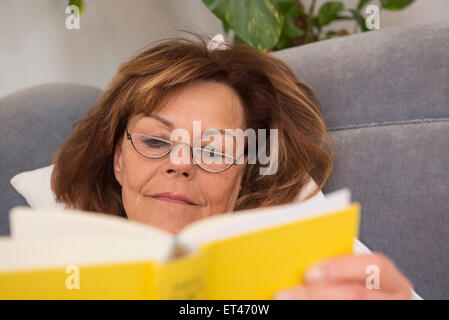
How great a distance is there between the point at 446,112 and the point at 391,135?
16 centimetres

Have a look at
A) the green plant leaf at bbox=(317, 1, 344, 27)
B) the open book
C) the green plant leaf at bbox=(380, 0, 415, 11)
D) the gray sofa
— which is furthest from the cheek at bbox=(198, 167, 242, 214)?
the green plant leaf at bbox=(317, 1, 344, 27)

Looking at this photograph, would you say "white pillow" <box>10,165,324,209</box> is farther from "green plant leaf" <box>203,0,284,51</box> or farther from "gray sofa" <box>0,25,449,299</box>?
"green plant leaf" <box>203,0,284,51</box>

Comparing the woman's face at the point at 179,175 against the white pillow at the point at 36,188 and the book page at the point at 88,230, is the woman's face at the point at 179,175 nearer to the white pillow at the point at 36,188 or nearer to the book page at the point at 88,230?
the white pillow at the point at 36,188

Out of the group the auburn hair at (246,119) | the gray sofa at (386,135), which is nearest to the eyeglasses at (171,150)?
the auburn hair at (246,119)

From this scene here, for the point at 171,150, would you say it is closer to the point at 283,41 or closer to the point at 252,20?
the point at 252,20

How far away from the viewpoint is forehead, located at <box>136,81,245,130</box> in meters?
1.09

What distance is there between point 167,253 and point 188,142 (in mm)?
584

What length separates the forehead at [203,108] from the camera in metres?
1.09

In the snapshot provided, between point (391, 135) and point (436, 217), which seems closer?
point (436, 217)

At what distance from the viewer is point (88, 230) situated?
546 millimetres

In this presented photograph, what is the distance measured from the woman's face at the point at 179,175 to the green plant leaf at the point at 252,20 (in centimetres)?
41

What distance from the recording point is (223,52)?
1.30 meters
